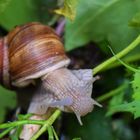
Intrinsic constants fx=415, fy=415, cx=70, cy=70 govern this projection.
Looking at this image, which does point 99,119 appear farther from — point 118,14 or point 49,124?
point 49,124

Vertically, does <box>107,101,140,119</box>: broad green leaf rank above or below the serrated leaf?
below

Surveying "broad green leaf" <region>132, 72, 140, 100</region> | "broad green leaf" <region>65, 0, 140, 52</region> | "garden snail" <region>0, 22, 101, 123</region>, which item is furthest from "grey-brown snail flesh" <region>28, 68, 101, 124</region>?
"broad green leaf" <region>132, 72, 140, 100</region>

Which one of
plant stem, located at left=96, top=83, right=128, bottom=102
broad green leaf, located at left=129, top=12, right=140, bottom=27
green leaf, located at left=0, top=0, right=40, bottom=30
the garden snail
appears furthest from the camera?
green leaf, located at left=0, top=0, right=40, bottom=30

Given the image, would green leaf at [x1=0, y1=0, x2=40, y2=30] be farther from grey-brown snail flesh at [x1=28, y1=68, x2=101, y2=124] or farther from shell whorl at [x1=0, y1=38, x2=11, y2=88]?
grey-brown snail flesh at [x1=28, y1=68, x2=101, y2=124]

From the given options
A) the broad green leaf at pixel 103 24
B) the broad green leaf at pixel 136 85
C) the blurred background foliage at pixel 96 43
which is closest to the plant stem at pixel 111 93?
the blurred background foliage at pixel 96 43

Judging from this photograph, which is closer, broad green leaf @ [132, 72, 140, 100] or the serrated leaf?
broad green leaf @ [132, 72, 140, 100]

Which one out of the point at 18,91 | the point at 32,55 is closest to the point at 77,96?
the point at 32,55

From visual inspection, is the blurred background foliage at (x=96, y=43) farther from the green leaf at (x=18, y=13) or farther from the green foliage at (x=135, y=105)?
the green foliage at (x=135, y=105)
